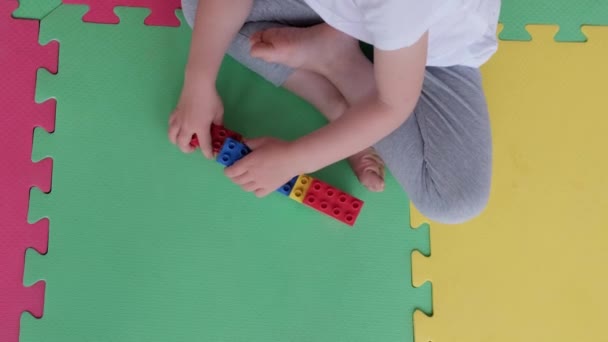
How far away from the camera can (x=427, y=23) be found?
0.61 m

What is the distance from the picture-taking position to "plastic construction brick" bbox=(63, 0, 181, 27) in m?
0.99

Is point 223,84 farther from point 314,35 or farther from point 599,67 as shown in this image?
point 599,67

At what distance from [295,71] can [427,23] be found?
361mm

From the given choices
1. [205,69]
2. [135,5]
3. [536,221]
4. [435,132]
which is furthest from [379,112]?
[135,5]

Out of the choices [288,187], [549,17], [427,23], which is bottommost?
[288,187]

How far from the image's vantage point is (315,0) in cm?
69

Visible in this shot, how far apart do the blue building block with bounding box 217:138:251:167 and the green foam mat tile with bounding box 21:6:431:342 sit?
7cm

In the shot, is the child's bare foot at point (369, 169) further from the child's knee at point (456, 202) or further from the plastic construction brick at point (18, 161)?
the plastic construction brick at point (18, 161)

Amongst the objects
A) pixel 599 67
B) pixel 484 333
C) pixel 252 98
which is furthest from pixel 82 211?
pixel 599 67

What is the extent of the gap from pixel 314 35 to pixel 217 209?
312 millimetres

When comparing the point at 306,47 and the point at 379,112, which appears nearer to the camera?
the point at 379,112

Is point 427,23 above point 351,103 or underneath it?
above

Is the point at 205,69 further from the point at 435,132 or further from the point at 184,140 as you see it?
the point at 435,132

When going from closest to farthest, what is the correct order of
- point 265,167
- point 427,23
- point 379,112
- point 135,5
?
1. point 427,23
2. point 379,112
3. point 265,167
4. point 135,5
